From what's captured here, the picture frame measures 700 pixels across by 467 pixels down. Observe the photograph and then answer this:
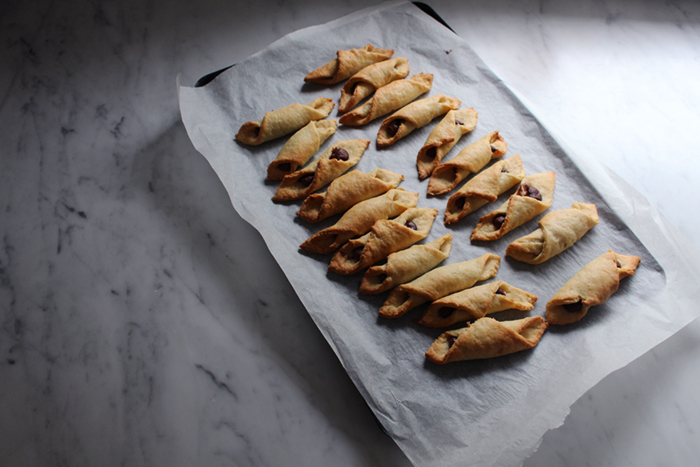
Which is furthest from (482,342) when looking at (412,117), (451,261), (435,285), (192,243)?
(192,243)

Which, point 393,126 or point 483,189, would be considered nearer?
point 483,189

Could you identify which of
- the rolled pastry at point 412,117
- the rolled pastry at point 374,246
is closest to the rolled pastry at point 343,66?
the rolled pastry at point 412,117

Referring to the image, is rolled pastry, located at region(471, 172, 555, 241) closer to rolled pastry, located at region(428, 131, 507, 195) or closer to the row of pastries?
the row of pastries

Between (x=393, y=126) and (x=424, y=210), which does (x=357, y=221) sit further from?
(x=393, y=126)

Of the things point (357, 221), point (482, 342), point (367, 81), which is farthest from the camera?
point (367, 81)

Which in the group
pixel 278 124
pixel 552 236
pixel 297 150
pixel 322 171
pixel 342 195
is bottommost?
pixel 552 236

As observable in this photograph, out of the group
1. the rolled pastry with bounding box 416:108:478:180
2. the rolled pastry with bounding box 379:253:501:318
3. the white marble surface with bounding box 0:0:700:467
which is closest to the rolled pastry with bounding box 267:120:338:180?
the white marble surface with bounding box 0:0:700:467
